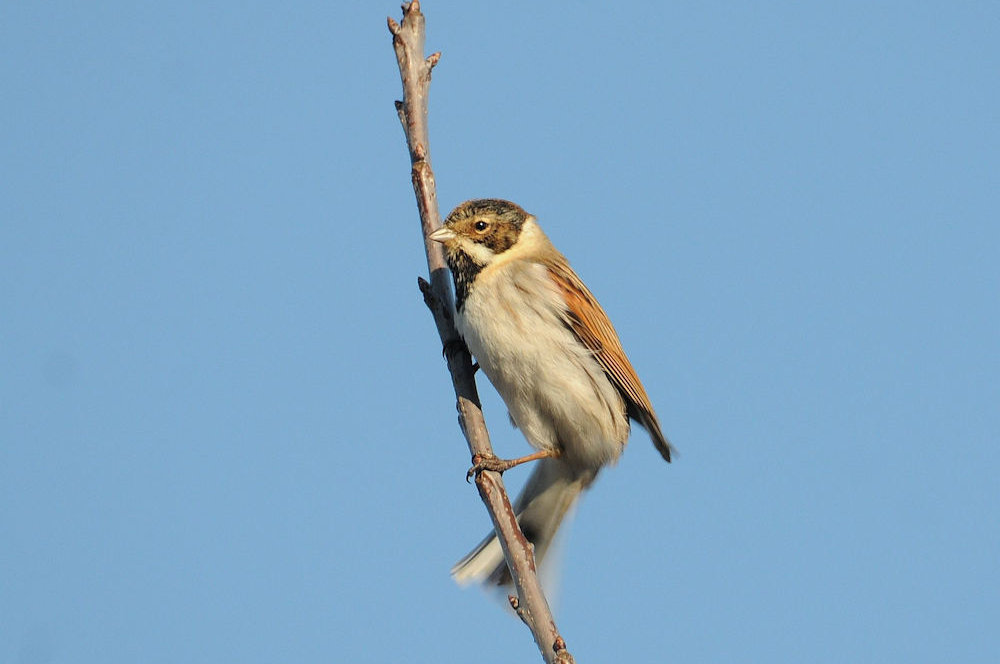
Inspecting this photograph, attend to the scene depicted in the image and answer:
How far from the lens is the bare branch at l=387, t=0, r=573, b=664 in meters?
4.18

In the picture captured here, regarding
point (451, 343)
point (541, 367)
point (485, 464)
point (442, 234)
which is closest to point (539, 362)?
point (541, 367)

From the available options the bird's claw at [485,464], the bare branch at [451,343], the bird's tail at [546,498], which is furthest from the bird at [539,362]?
the bird's claw at [485,464]

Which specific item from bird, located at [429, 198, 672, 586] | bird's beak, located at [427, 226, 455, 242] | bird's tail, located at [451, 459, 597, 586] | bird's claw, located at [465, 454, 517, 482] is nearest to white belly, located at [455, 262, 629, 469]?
bird, located at [429, 198, 672, 586]

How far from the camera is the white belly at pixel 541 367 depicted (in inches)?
231

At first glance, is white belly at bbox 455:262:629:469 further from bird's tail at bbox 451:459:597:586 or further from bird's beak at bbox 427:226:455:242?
bird's beak at bbox 427:226:455:242

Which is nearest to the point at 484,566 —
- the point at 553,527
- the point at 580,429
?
the point at 553,527

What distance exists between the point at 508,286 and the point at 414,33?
1.55 metres

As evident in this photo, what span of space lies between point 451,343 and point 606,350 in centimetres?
110

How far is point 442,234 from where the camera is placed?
598 cm

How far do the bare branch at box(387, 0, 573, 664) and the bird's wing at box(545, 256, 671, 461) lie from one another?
0.79 meters

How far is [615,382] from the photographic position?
253 inches

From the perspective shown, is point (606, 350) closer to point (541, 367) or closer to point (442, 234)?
point (541, 367)

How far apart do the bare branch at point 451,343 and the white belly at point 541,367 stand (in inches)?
6.7

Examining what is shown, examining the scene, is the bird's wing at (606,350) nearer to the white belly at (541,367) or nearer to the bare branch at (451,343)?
the white belly at (541,367)
